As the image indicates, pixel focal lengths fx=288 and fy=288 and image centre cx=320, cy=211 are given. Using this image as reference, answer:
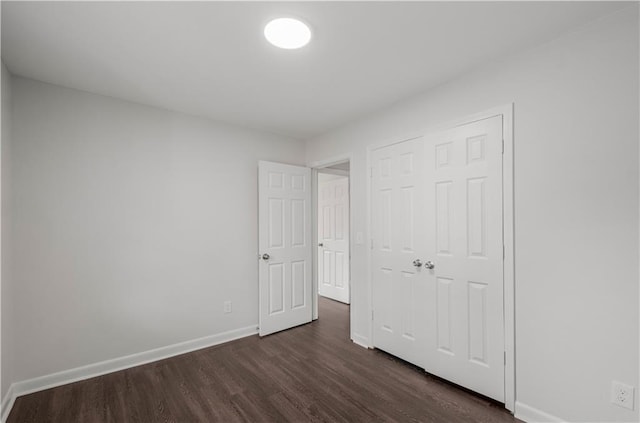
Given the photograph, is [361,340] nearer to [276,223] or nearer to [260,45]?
[276,223]

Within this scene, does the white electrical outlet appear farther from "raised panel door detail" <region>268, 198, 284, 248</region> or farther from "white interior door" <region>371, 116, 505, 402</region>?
"raised panel door detail" <region>268, 198, 284, 248</region>

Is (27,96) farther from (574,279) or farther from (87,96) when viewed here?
(574,279)

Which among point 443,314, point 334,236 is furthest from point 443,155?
point 334,236

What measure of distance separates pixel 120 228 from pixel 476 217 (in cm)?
297

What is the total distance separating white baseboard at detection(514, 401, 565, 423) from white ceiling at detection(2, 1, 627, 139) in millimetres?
2288

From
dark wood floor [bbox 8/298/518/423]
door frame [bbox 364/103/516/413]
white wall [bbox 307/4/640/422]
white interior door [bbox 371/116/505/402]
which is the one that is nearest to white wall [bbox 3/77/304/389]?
dark wood floor [bbox 8/298/518/423]

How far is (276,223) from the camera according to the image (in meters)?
3.45

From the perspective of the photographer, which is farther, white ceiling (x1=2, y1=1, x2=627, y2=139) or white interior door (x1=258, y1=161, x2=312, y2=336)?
white interior door (x1=258, y1=161, x2=312, y2=336)

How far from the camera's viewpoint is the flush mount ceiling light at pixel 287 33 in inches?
63.7

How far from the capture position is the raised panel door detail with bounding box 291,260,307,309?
3580 millimetres

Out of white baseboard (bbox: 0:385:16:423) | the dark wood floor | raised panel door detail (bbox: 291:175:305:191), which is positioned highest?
raised panel door detail (bbox: 291:175:305:191)

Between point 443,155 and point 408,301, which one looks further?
point 408,301

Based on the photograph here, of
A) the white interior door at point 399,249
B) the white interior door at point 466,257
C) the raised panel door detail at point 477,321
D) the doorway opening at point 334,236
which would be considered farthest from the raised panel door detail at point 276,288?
the raised panel door detail at point 477,321

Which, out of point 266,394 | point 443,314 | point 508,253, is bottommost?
point 266,394
